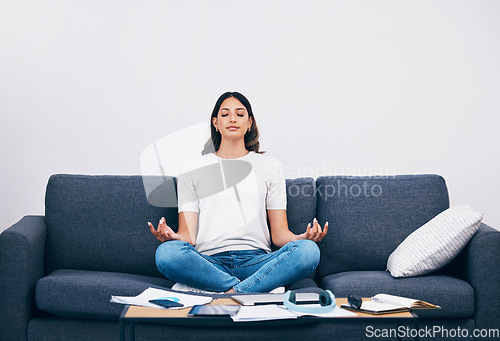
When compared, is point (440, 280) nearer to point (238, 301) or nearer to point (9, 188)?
point (238, 301)

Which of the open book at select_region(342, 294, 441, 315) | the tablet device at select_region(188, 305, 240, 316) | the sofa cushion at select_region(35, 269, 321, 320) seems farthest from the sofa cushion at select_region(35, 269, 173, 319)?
the open book at select_region(342, 294, 441, 315)

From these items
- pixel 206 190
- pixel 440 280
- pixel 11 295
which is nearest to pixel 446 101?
pixel 440 280

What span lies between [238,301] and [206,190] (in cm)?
102

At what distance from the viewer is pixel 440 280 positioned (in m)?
2.27

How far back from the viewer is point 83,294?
2184 mm

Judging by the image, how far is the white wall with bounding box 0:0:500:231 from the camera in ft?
10.6

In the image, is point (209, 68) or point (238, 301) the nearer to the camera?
point (238, 301)

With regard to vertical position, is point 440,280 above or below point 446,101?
below

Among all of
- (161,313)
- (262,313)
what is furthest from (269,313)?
(161,313)

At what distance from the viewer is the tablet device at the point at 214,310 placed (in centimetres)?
152

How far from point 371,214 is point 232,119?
851mm

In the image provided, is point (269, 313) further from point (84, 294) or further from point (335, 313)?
point (84, 294)

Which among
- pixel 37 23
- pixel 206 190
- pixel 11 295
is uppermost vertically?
pixel 37 23

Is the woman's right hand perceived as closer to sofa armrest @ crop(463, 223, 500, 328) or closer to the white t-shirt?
the white t-shirt
